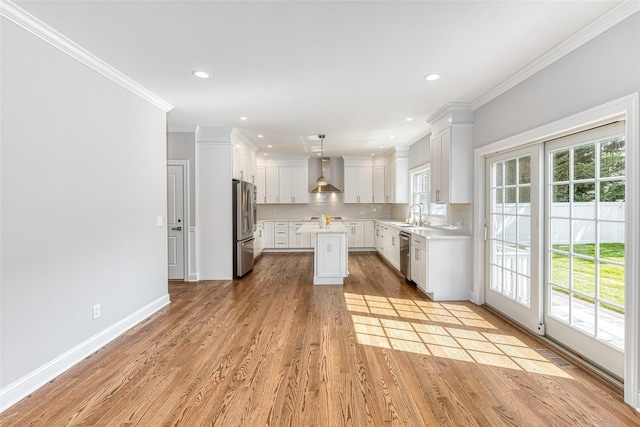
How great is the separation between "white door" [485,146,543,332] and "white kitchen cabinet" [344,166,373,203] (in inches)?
173

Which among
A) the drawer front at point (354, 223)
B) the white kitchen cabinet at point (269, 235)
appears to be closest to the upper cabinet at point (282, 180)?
the white kitchen cabinet at point (269, 235)

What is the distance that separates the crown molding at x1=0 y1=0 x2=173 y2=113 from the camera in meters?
1.97

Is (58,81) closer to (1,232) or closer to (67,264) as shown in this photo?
(1,232)

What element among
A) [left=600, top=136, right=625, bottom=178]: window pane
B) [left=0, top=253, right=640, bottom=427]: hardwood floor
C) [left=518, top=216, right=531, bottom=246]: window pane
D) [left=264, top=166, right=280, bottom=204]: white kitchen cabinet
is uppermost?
[left=264, top=166, right=280, bottom=204]: white kitchen cabinet

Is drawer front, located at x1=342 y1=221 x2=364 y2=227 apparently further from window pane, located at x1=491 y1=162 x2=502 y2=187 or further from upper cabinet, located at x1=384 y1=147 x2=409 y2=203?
window pane, located at x1=491 y1=162 x2=502 y2=187

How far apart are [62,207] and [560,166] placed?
4186 mm

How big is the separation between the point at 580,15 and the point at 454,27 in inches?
31.9

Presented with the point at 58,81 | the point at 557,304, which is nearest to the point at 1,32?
the point at 58,81

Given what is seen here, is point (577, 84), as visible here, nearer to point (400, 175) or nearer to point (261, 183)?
point (400, 175)

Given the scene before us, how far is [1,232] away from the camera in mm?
1905

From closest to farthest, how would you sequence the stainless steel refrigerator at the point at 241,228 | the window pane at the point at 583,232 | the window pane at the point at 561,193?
1. the window pane at the point at 583,232
2. the window pane at the point at 561,193
3. the stainless steel refrigerator at the point at 241,228

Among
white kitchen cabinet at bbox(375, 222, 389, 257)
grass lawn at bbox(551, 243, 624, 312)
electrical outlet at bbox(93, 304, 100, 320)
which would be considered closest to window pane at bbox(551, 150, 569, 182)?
grass lawn at bbox(551, 243, 624, 312)

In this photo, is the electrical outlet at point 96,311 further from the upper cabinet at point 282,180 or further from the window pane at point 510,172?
the upper cabinet at point 282,180

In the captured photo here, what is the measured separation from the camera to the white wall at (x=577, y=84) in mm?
1931
